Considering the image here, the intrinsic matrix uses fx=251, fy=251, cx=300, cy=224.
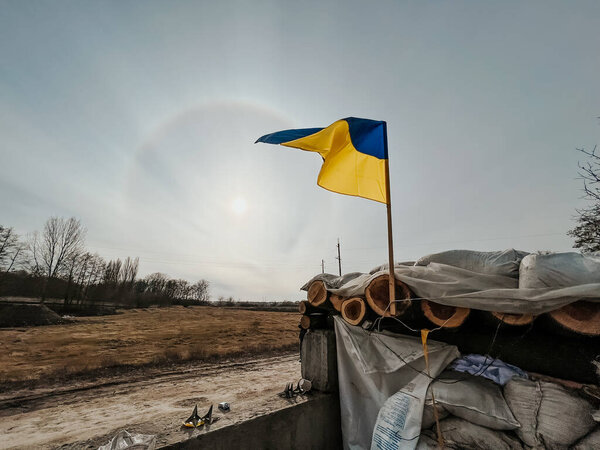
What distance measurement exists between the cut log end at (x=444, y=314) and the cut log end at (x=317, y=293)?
47.1 inches

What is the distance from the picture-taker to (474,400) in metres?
2.06

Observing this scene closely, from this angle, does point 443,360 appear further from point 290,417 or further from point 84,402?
point 84,402

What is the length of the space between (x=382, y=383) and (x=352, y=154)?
2.59 m

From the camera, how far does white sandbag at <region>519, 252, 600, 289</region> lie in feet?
5.90

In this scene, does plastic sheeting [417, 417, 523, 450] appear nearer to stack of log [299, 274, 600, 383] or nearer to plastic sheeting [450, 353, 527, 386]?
plastic sheeting [450, 353, 527, 386]

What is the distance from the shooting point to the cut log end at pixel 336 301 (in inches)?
122

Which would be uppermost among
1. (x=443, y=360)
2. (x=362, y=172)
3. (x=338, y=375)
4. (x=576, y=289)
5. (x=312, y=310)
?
(x=362, y=172)

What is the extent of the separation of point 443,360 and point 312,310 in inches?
66.9

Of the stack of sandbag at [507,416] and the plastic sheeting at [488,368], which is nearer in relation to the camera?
the stack of sandbag at [507,416]

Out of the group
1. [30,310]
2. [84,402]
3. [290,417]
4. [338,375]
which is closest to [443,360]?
[338,375]

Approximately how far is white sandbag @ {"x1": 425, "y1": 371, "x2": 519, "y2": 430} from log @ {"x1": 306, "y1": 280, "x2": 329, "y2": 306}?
55.6 inches

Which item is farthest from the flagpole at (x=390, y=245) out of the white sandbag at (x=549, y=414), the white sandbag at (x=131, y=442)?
the white sandbag at (x=131, y=442)

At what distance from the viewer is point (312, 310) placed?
365cm

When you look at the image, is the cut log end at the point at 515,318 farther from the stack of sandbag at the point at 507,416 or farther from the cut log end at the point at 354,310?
the cut log end at the point at 354,310
